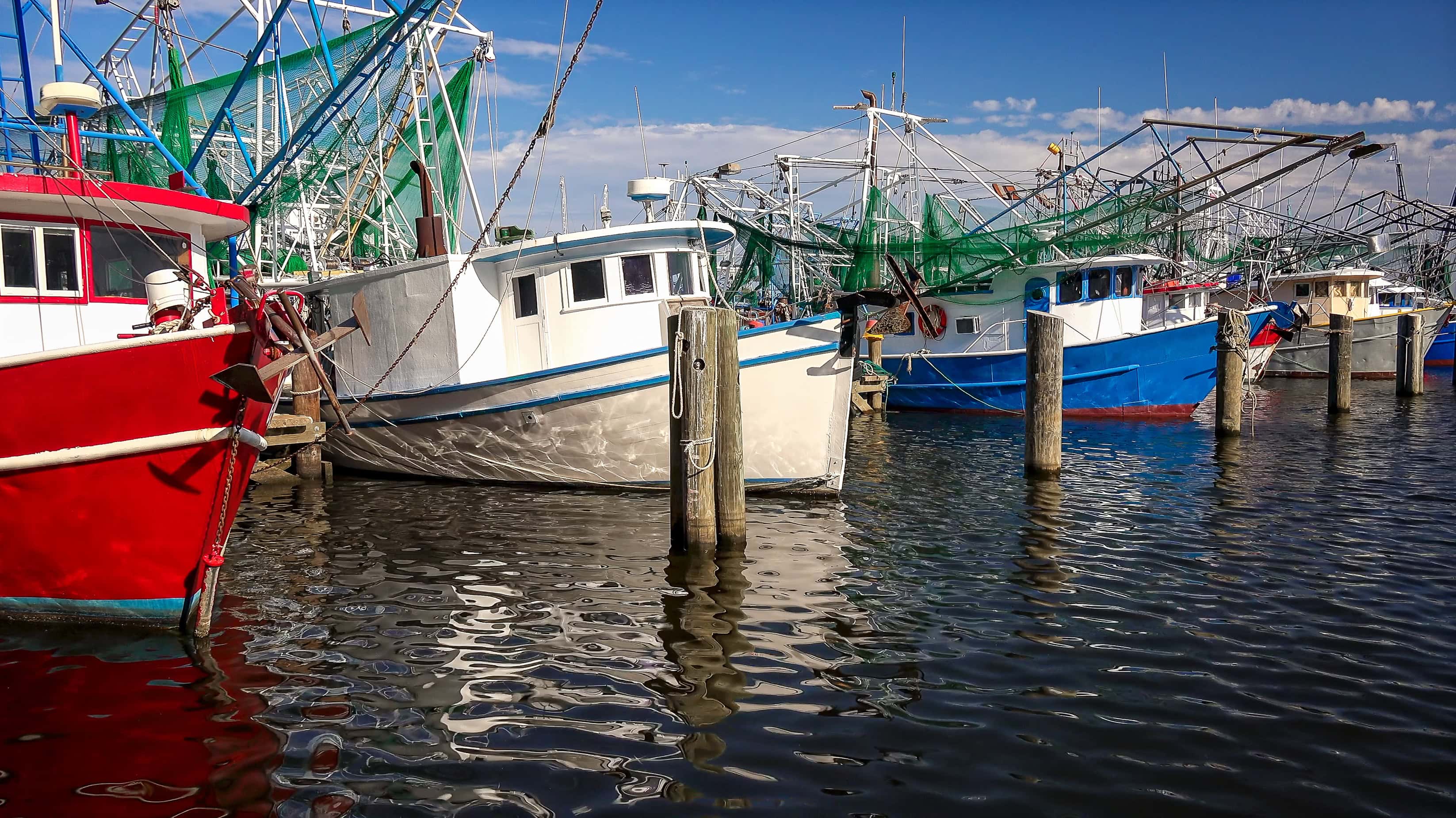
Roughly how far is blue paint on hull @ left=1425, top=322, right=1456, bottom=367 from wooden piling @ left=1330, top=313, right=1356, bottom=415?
63.5 ft

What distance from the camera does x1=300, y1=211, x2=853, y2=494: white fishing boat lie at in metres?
10.6

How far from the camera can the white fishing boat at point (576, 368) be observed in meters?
10.6

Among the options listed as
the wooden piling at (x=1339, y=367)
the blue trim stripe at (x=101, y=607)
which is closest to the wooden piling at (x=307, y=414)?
the blue trim stripe at (x=101, y=607)

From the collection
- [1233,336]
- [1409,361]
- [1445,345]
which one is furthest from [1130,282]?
[1445,345]

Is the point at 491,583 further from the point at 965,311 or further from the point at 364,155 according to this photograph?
the point at 965,311

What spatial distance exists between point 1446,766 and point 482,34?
13720 mm

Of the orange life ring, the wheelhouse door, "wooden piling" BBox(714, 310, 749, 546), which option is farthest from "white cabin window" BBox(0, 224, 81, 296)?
the orange life ring

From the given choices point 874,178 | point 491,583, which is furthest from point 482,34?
point 874,178

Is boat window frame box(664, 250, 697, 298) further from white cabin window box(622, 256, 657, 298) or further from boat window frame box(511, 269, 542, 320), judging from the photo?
boat window frame box(511, 269, 542, 320)

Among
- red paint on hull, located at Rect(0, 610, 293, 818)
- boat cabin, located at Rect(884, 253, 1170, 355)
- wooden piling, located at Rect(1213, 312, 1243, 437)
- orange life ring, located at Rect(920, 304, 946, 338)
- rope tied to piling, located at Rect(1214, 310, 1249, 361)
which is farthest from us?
orange life ring, located at Rect(920, 304, 946, 338)

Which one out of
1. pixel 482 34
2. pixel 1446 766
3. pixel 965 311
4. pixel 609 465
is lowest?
pixel 1446 766

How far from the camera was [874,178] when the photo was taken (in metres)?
23.2

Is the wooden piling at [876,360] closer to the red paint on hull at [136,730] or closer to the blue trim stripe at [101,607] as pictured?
the blue trim stripe at [101,607]

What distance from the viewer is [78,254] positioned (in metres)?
7.80
